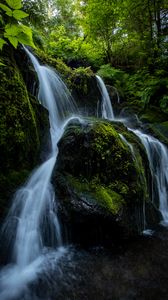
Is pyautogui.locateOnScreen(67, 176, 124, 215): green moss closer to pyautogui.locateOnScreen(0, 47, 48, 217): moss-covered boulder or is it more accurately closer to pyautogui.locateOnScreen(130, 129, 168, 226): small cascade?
pyautogui.locateOnScreen(0, 47, 48, 217): moss-covered boulder

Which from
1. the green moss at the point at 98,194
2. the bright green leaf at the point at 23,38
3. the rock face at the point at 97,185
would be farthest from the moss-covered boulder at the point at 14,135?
the bright green leaf at the point at 23,38

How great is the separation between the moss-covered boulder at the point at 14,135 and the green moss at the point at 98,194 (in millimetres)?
957

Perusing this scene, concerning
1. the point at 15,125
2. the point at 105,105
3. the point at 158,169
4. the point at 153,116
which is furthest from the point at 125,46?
the point at 15,125

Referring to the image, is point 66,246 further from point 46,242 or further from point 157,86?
point 157,86

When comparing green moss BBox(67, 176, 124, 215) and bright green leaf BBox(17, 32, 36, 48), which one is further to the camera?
green moss BBox(67, 176, 124, 215)

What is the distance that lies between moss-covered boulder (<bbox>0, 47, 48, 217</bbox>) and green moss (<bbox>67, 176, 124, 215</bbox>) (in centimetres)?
96

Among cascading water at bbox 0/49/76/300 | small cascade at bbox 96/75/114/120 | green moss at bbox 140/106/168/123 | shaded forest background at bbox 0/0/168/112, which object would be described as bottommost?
cascading water at bbox 0/49/76/300

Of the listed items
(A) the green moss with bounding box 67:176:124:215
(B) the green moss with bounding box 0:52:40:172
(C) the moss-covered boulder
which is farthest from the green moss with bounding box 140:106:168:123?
(A) the green moss with bounding box 67:176:124:215

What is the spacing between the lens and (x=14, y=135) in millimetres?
4500

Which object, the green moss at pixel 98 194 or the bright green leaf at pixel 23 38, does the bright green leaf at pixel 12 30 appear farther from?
the green moss at pixel 98 194

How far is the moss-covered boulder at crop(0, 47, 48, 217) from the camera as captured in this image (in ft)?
14.3

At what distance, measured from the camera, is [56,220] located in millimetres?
4230

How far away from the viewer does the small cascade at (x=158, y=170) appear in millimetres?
5672

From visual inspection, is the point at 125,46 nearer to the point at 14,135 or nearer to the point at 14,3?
the point at 14,135
